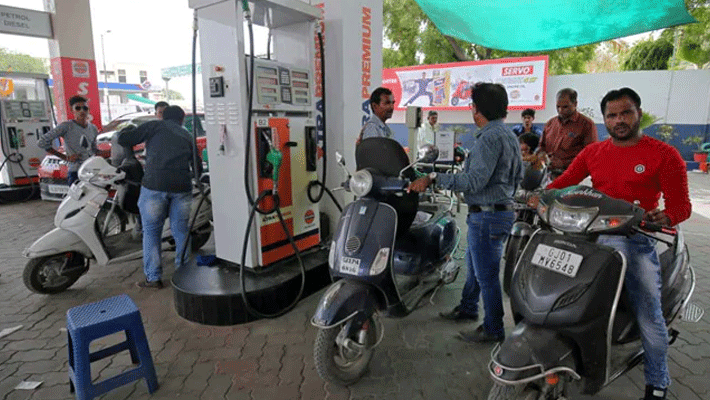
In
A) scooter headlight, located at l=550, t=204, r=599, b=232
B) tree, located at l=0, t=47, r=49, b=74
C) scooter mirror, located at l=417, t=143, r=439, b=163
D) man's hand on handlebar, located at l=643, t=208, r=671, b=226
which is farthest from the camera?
tree, located at l=0, t=47, r=49, b=74

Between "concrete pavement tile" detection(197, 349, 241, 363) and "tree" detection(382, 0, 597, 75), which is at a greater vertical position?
"tree" detection(382, 0, 597, 75)

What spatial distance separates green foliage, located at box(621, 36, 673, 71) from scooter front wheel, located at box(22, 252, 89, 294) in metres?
18.1

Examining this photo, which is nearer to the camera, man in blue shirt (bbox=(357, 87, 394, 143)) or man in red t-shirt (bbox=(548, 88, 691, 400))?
man in red t-shirt (bbox=(548, 88, 691, 400))

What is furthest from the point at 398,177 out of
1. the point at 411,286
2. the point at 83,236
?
the point at 83,236

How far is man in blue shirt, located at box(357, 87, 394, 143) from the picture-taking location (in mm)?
3746

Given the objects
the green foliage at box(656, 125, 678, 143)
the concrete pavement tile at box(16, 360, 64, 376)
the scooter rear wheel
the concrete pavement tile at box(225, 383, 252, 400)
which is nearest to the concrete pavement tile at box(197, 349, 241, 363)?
the concrete pavement tile at box(225, 383, 252, 400)

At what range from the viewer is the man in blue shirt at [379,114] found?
375cm

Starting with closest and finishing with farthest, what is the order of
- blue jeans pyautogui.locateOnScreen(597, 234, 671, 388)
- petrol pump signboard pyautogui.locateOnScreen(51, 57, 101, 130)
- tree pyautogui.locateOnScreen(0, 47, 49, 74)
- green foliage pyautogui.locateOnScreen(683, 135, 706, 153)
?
1. blue jeans pyautogui.locateOnScreen(597, 234, 671, 388)
2. petrol pump signboard pyautogui.locateOnScreen(51, 57, 101, 130)
3. green foliage pyautogui.locateOnScreen(683, 135, 706, 153)
4. tree pyautogui.locateOnScreen(0, 47, 49, 74)

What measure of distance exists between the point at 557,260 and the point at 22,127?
8918 mm

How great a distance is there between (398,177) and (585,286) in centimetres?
113

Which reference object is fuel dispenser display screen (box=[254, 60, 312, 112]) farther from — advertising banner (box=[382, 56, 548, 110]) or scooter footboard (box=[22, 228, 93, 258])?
advertising banner (box=[382, 56, 548, 110])

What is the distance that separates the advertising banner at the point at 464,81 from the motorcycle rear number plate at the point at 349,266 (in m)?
10.3

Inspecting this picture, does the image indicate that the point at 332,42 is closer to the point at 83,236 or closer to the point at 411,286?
the point at 411,286

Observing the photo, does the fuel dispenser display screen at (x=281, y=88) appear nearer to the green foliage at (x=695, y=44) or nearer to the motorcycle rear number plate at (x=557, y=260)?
the motorcycle rear number plate at (x=557, y=260)
